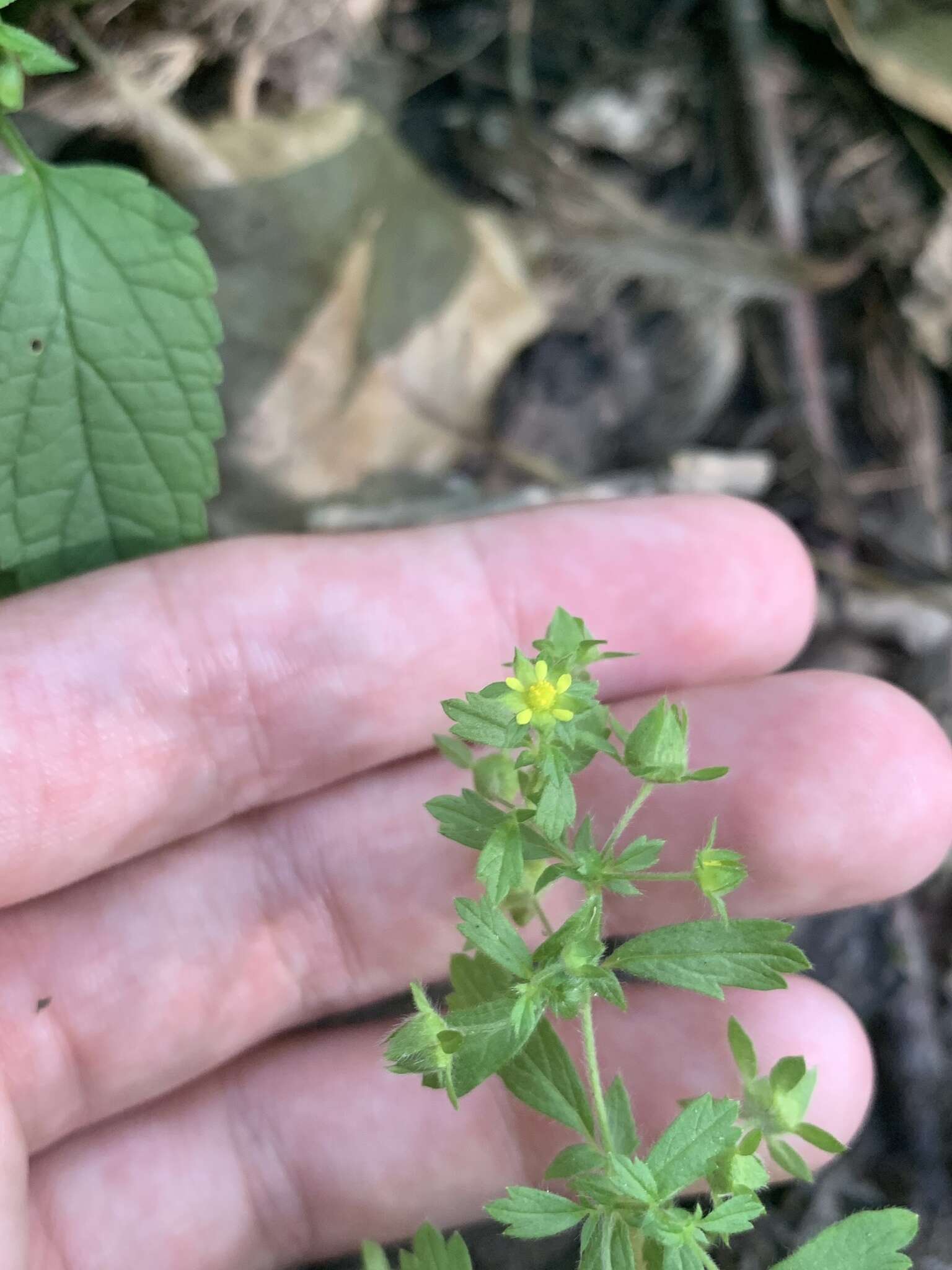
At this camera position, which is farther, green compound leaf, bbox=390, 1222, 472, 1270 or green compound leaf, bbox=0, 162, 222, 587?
green compound leaf, bbox=0, 162, 222, 587

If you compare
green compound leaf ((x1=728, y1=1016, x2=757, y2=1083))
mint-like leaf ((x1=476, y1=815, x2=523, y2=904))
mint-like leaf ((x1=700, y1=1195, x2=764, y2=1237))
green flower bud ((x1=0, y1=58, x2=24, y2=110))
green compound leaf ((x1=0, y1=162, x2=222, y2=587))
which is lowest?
green compound leaf ((x1=728, y1=1016, x2=757, y2=1083))

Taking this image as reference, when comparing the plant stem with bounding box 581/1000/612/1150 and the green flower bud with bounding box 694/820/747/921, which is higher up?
the green flower bud with bounding box 694/820/747/921

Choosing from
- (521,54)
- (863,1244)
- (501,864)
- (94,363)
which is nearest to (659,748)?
(501,864)

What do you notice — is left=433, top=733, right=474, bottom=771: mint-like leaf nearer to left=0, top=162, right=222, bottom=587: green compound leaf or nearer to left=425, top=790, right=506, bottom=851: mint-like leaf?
left=425, top=790, right=506, bottom=851: mint-like leaf

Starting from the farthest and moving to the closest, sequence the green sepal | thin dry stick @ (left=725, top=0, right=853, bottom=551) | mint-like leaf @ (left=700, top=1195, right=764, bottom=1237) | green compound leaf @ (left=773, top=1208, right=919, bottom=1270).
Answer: thin dry stick @ (left=725, top=0, right=853, bottom=551) → the green sepal → green compound leaf @ (left=773, top=1208, right=919, bottom=1270) → mint-like leaf @ (left=700, top=1195, right=764, bottom=1237)

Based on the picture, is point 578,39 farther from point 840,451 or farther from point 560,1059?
point 560,1059

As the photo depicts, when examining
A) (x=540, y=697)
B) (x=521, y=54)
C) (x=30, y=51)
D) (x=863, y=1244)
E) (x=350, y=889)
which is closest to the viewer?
(x=540, y=697)

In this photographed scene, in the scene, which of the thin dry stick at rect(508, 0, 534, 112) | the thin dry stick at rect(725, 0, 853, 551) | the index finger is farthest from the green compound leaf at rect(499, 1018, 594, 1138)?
the thin dry stick at rect(508, 0, 534, 112)

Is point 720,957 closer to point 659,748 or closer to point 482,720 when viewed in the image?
point 659,748
